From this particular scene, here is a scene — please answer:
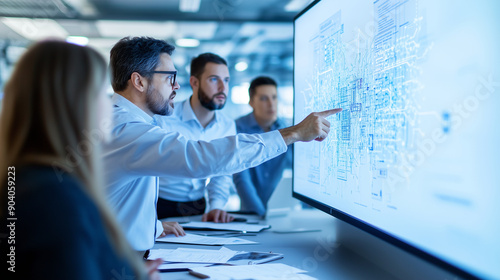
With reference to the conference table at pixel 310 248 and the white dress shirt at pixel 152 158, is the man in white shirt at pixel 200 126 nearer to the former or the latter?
the conference table at pixel 310 248

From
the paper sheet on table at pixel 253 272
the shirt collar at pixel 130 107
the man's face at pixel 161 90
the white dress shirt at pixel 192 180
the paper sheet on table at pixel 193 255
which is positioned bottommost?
the paper sheet on table at pixel 193 255

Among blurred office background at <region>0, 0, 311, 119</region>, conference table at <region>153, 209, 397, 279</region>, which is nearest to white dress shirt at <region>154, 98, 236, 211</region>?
conference table at <region>153, 209, 397, 279</region>

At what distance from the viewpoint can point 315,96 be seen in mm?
1583

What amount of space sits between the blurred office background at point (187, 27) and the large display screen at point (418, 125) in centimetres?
339

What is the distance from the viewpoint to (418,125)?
2.94 feet

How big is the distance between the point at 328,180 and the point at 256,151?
0.93ft

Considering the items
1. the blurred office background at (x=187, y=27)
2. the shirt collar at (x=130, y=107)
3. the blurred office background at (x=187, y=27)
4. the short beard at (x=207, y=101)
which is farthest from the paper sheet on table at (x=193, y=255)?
the blurred office background at (x=187, y=27)

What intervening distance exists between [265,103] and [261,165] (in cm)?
69

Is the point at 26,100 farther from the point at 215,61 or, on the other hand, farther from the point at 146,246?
the point at 215,61

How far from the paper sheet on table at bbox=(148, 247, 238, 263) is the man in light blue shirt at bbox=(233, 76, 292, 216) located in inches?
30.9

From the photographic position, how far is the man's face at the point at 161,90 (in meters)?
1.68

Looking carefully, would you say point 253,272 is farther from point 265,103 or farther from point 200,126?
point 265,103

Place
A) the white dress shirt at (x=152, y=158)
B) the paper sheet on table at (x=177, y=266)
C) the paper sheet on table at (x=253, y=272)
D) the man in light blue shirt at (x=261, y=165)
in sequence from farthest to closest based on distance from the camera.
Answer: the man in light blue shirt at (x=261, y=165) → the white dress shirt at (x=152, y=158) → the paper sheet on table at (x=177, y=266) → the paper sheet on table at (x=253, y=272)

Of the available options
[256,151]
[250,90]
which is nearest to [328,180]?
[256,151]
